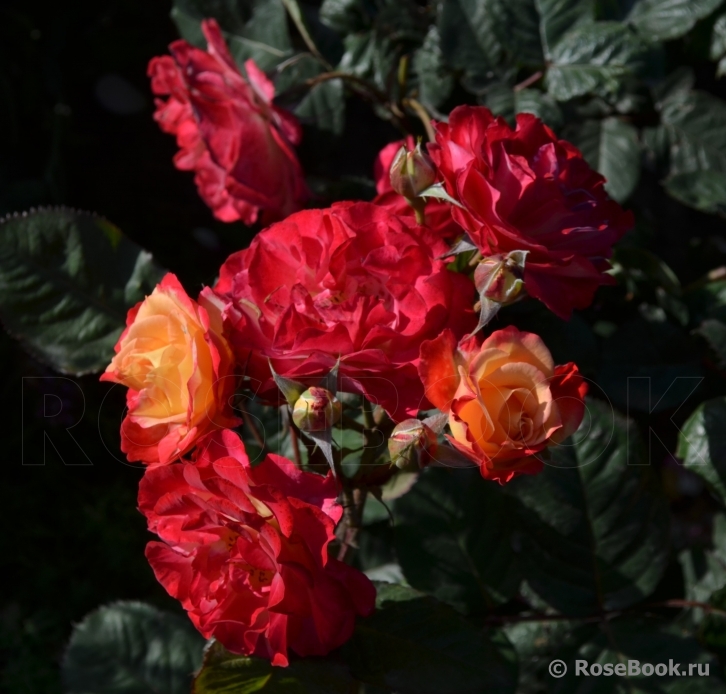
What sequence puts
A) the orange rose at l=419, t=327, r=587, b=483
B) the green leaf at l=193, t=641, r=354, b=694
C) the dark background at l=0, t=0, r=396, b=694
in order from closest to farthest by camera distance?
the orange rose at l=419, t=327, r=587, b=483
the green leaf at l=193, t=641, r=354, b=694
the dark background at l=0, t=0, r=396, b=694

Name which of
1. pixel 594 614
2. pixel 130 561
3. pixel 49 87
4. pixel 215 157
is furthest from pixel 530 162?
pixel 49 87

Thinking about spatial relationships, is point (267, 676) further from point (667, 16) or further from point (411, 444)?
point (667, 16)

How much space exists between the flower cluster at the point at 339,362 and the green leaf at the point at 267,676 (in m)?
0.06

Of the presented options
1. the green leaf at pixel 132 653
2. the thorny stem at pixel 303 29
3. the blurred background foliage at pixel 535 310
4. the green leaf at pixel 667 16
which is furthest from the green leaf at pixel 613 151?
the green leaf at pixel 132 653

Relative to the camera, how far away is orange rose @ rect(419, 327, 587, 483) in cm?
44

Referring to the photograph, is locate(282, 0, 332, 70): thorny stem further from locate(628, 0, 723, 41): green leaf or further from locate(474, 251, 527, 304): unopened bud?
locate(474, 251, 527, 304): unopened bud

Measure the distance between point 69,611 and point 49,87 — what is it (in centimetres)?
97

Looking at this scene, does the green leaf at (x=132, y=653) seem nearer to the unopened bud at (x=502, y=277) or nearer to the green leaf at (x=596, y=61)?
the unopened bud at (x=502, y=277)

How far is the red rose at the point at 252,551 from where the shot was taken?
459 mm

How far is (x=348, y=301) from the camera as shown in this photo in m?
0.48

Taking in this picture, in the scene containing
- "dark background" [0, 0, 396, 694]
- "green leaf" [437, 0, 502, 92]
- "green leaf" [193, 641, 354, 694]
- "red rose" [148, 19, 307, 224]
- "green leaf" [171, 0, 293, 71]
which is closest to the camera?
"green leaf" [193, 641, 354, 694]

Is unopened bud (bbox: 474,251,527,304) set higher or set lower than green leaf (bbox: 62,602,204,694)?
higher

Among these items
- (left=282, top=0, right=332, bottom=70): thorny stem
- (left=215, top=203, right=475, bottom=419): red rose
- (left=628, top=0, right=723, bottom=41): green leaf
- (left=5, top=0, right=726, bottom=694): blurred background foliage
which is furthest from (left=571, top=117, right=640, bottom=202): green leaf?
(left=215, top=203, right=475, bottom=419): red rose

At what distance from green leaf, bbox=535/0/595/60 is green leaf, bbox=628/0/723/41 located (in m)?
0.09
